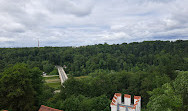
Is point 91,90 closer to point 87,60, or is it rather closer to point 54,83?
point 54,83

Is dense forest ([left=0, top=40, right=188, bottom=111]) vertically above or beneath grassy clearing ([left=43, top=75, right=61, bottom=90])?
above

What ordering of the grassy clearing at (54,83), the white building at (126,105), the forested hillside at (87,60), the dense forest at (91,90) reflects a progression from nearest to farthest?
the white building at (126,105)
the dense forest at (91,90)
the grassy clearing at (54,83)
the forested hillside at (87,60)

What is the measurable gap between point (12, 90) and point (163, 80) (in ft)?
87.6

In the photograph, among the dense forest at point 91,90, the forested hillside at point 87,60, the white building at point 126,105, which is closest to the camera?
the white building at point 126,105

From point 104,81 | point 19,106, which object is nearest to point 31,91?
point 19,106

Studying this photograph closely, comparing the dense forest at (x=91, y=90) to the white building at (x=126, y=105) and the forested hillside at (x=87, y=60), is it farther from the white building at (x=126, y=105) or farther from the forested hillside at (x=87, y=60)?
the forested hillside at (x=87, y=60)

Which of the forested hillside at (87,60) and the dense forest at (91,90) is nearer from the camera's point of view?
the dense forest at (91,90)

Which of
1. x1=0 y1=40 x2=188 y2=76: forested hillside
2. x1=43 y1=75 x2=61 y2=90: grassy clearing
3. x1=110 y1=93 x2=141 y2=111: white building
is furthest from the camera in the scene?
x1=0 y1=40 x2=188 y2=76: forested hillside

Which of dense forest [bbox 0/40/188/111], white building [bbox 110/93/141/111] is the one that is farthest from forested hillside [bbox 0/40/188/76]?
white building [bbox 110/93/141/111]

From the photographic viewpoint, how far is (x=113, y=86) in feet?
101

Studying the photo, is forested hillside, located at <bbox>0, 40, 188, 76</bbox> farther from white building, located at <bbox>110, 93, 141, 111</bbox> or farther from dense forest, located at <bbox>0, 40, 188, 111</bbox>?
white building, located at <bbox>110, 93, 141, 111</bbox>

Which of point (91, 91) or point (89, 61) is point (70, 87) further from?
point (89, 61)

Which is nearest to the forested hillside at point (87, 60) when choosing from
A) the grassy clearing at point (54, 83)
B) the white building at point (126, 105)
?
the grassy clearing at point (54, 83)

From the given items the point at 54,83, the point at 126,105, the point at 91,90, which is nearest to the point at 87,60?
the point at 54,83
